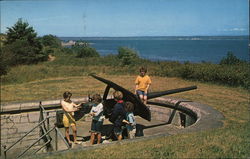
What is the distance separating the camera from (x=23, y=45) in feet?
117

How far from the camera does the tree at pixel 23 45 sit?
1356 inches

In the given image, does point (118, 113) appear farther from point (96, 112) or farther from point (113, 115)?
point (96, 112)

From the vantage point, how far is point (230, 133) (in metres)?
4.98

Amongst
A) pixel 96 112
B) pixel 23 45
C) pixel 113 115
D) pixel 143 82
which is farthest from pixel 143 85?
pixel 23 45

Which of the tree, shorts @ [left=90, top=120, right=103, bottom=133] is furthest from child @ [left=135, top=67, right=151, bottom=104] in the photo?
the tree

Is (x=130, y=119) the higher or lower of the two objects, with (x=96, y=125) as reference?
higher

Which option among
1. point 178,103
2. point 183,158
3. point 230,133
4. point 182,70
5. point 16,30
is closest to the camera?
point 183,158

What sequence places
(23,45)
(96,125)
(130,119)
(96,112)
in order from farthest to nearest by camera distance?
1. (23,45)
2. (96,125)
3. (130,119)
4. (96,112)

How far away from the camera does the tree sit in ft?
113

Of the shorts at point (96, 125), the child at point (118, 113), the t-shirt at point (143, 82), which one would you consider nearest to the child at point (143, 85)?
the t-shirt at point (143, 82)

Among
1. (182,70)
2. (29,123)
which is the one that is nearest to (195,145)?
(29,123)

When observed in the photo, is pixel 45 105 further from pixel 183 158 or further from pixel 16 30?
pixel 16 30

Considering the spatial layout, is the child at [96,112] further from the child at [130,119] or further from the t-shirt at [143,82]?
the t-shirt at [143,82]

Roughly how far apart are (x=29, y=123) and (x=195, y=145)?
17.8 feet
